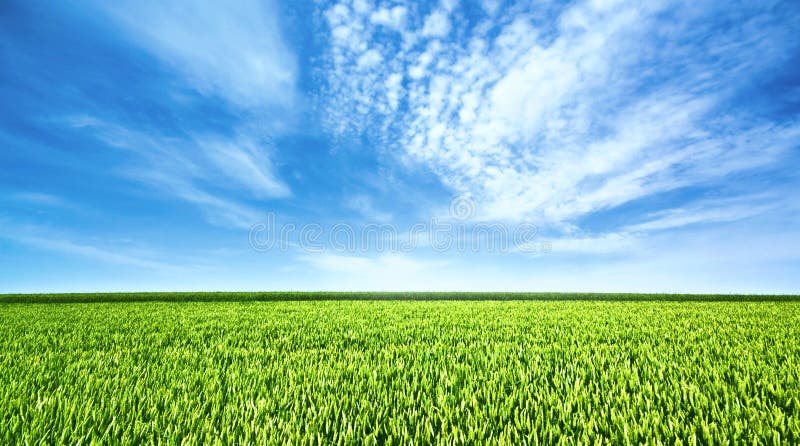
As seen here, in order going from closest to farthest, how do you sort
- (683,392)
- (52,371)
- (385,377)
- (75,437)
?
(75,437) < (683,392) < (385,377) < (52,371)

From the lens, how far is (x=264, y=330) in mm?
6371

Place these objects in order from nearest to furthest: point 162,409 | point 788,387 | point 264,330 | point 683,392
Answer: point 162,409
point 683,392
point 788,387
point 264,330

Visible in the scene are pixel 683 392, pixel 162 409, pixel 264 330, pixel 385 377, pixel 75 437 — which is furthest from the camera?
pixel 264 330

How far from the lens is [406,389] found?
300 centimetres

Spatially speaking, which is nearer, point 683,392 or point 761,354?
point 683,392

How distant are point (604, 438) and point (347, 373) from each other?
85.9 inches

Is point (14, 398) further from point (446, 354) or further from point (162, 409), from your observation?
point (446, 354)

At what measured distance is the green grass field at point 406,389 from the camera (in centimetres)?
226

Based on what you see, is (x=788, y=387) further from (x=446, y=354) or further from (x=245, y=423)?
(x=245, y=423)

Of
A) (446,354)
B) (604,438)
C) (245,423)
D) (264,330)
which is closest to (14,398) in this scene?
(245,423)

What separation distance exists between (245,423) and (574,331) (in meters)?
5.42

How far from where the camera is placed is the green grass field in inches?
89.0

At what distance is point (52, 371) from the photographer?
377cm

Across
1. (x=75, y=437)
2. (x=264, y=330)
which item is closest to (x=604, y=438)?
(x=75, y=437)
